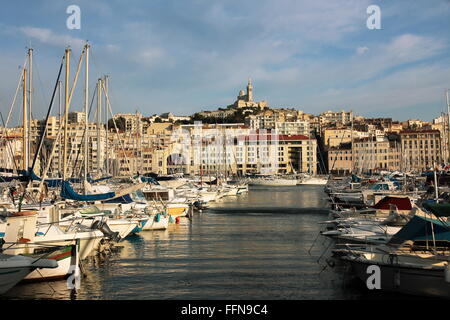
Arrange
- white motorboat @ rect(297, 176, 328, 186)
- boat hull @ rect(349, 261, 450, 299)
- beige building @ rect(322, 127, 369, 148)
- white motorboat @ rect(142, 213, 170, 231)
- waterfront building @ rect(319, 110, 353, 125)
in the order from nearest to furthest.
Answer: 1. boat hull @ rect(349, 261, 450, 299)
2. white motorboat @ rect(142, 213, 170, 231)
3. white motorboat @ rect(297, 176, 328, 186)
4. beige building @ rect(322, 127, 369, 148)
5. waterfront building @ rect(319, 110, 353, 125)

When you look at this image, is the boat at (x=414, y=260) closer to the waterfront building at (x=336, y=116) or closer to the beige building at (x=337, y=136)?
the beige building at (x=337, y=136)

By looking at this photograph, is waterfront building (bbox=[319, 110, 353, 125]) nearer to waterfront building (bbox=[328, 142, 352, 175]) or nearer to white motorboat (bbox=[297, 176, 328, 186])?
waterfront building (bbox=[328, 142, 352, 175])

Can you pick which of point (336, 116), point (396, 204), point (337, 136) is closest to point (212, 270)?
point (396, 204)

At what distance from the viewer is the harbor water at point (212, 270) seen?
47.0 ft

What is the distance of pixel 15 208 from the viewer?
24000 mm

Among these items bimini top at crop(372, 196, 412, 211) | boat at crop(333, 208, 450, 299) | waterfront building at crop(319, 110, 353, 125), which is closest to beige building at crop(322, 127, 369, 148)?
waterfront building at crop(319, 110, 353, 125)

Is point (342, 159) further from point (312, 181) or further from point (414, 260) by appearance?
point (414, 260)

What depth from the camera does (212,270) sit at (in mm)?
17406

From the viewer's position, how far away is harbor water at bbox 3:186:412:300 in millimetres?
14312

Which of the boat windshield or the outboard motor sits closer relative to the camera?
the outboard motor

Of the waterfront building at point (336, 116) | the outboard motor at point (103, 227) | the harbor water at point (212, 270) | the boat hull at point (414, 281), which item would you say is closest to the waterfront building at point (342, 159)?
the waterfront building at point (336, 116)

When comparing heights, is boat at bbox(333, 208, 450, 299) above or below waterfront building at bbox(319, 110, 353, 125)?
below

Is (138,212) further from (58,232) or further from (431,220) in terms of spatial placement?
(431,220)
